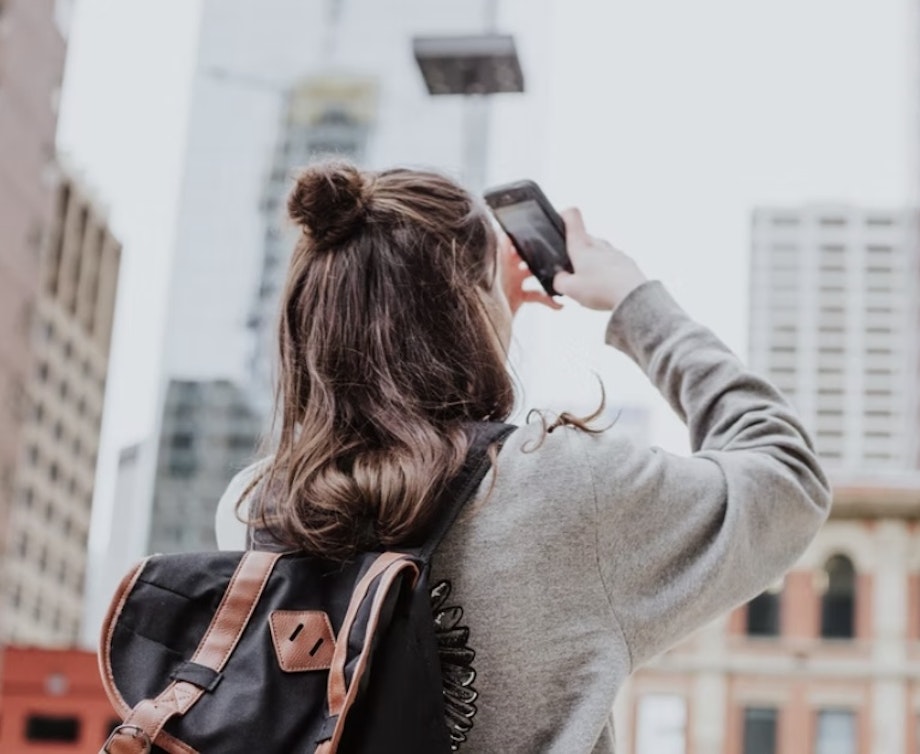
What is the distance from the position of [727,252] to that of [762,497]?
4.82 metres

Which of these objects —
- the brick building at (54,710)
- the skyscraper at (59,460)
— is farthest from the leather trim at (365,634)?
the skyscraper at (59,460)

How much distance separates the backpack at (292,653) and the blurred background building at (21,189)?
1684 cm

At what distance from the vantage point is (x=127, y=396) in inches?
170

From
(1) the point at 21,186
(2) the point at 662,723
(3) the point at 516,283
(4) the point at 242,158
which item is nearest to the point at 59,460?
(1) the point at 21,186

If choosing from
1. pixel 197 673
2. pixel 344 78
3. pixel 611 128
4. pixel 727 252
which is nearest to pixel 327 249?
pixel 197 673

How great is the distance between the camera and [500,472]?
0.60 m

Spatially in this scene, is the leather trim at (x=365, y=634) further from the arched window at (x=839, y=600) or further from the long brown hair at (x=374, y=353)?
the arched window at (x=839, y=600)

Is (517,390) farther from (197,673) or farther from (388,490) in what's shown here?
(197,673)

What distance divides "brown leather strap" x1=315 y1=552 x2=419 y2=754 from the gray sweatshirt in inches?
1.8

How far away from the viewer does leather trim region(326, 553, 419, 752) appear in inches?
20.7

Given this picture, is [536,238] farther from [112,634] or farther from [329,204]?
[112,634]

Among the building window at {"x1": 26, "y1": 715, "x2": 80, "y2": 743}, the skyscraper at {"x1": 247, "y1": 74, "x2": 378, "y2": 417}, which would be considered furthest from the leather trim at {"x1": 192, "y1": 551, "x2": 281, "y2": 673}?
the building window at {"x1": 26, "y1": 715, "x2": 80, "y2": 743}

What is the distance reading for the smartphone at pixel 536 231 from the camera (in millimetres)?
780

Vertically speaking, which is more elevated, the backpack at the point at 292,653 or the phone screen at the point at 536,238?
the phone screen at the point at 536,238
